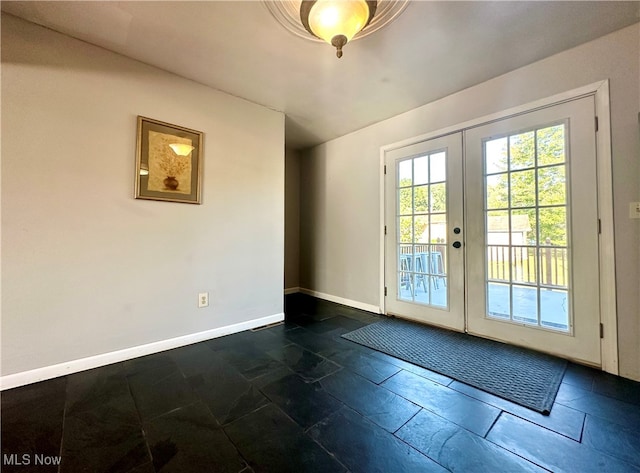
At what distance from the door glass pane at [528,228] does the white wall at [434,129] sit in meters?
0.29

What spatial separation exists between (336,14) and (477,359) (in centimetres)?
249

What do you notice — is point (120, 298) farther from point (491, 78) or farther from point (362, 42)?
point (491, 78)

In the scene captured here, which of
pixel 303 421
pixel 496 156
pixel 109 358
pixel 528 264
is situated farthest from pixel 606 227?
pixel 109 358

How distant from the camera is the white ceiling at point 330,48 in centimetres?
164

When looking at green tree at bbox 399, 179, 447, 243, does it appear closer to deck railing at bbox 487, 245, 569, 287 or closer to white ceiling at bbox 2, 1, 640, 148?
deck railing at bbox 487, 245, 569, 287

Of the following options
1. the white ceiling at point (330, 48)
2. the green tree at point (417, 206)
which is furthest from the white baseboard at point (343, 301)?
the white ceiling at point (330, 48)

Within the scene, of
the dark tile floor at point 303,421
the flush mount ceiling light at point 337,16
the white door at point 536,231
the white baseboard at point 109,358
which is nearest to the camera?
the dark tile floor at point 303,421

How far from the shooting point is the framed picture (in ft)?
7.00

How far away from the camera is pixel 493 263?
7.91 ft

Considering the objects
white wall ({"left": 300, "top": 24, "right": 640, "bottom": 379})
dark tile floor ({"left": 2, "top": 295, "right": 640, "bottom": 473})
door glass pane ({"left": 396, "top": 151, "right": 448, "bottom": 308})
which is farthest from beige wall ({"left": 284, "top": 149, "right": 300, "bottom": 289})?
dark tile floor ({"left": 2, "top": 295, "right": 640, "bottom": 473})

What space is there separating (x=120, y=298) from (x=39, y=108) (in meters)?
1.40

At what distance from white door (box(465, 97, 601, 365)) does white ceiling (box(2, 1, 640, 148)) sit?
53 centimetres

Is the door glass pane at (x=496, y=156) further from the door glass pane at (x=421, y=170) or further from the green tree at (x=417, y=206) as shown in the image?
the door glass pane at (x=421, y=170)

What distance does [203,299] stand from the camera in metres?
2.46
